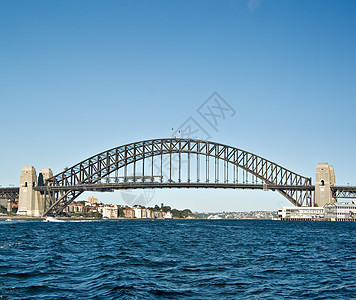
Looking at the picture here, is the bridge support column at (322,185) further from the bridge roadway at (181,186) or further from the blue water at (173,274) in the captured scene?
the blue water at (173,274)

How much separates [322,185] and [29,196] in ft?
285

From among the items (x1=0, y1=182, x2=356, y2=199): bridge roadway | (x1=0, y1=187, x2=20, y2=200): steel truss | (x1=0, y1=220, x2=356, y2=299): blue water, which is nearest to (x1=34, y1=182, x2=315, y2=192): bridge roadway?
(x1=0, y1=182, x2=356, y2=199): bridge roadway

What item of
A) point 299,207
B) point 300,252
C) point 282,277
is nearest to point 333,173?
point 299,207

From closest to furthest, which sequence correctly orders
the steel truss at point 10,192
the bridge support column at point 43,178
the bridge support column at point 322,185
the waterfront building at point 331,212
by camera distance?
the waterfront building at point 331,212 → the bridge support column at point 322,185 → the bridge support column at point 43,178 → the steel truss at point 10,192

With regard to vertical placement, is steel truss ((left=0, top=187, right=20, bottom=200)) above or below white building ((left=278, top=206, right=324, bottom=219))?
above

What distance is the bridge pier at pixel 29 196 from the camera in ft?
447

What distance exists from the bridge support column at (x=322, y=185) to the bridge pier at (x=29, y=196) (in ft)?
271

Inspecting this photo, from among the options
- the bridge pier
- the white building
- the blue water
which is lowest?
the white building

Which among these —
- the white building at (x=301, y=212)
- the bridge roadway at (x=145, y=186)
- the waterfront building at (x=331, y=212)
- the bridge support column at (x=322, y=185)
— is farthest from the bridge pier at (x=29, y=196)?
the bridge support column at (x=322, y=185)

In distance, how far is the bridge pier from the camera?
447 ft

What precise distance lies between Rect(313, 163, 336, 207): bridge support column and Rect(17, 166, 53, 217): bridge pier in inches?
3253

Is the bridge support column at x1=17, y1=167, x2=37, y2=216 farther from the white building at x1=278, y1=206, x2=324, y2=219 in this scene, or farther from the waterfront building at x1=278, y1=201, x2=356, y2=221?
the waterfront building at x1=278, y1=201, x2=356, y2=221

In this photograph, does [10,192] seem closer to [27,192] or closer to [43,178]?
[43,178]

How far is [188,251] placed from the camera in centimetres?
3175
